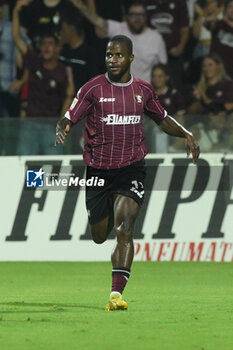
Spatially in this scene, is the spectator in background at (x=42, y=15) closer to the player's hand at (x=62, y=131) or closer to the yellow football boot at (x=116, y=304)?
the player's hand at (x=62, y=131)

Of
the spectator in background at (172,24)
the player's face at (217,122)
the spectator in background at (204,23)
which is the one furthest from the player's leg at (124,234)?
the spectator in background at (204,23)

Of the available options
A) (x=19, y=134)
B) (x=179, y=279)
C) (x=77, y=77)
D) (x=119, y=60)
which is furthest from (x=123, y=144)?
(x=77, y=77)

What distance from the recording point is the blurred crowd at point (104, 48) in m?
15.3

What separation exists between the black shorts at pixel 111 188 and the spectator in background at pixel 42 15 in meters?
7.32

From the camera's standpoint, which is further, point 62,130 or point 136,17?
point 136,17

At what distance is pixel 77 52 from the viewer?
15836 mm

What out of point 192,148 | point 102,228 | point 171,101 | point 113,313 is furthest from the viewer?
point 171,101

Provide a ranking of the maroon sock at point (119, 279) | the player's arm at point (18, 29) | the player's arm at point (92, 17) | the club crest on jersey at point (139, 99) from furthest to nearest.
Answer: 1. the player's arm at point (92, 17)
2. the player's arm at point (18, 29)
3. the club crest on jersey at point (139, 99)
4. the maroon sock at point (119, 279)

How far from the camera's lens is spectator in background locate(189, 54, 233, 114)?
15.4m

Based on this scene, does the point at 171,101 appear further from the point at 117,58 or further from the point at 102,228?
the point at 117,58

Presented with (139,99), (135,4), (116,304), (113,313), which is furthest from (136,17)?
(113,313)

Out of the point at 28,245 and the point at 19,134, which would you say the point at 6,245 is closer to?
the point at 28,245

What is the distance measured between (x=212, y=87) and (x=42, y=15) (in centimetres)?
291

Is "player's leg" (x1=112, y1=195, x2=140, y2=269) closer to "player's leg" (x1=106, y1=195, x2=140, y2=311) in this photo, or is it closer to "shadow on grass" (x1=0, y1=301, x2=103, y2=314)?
"player's leg" (x1=106, y1=195, x2=140, y2=311)
